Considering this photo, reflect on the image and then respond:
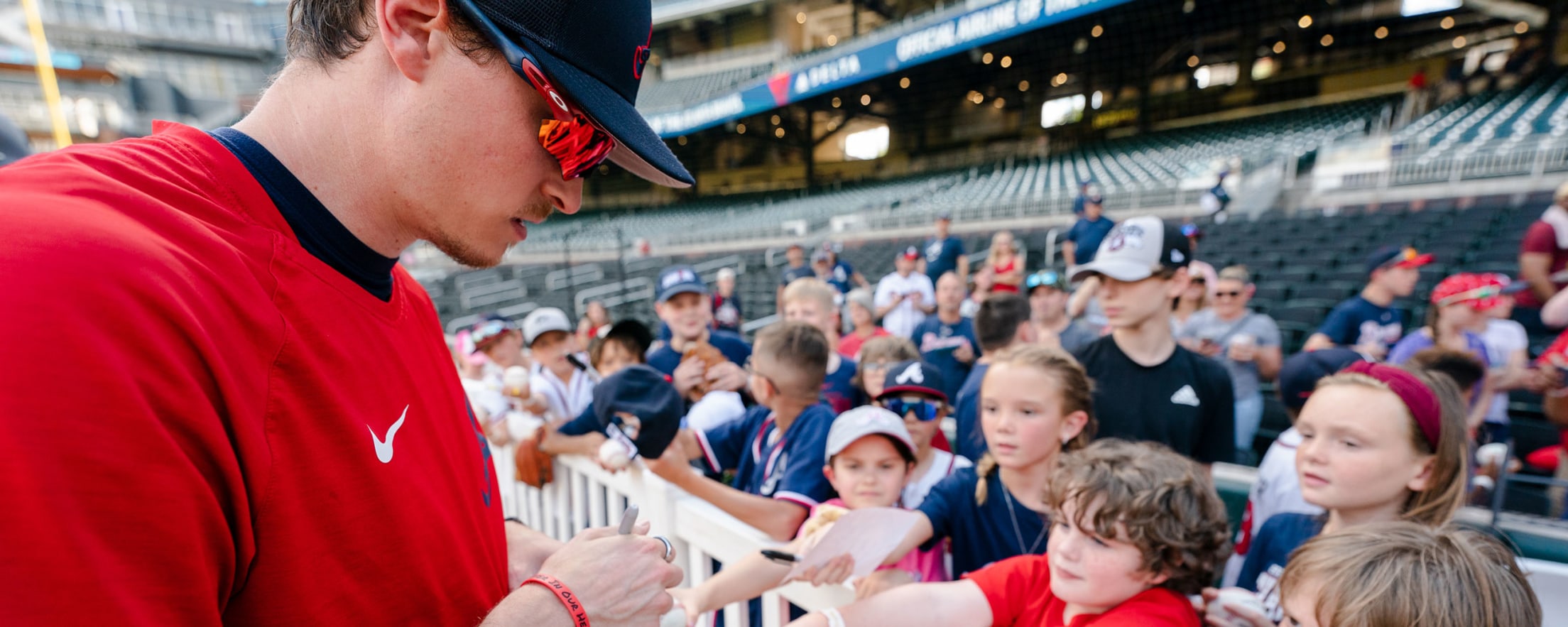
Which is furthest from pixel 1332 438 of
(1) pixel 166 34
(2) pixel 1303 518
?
(1) pixel 166 34

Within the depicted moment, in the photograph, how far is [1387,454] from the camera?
1.56 metres

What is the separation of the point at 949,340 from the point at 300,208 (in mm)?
4126

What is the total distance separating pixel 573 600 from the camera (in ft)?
2.78

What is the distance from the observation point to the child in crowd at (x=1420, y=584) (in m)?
1.09

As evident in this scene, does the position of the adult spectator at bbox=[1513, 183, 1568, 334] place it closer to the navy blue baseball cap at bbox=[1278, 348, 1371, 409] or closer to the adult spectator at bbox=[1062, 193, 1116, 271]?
the navy blue baseball cap at bbox=[1278, 348, 1371, 409]

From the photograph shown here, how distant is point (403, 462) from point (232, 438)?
215mm

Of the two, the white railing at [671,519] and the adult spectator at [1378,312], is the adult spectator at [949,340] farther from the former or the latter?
the white railing at [671,519]

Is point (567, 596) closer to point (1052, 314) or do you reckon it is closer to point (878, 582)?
point (878, 582)

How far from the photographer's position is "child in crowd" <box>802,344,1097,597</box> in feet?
5.94

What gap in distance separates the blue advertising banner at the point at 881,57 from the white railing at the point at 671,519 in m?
9.42

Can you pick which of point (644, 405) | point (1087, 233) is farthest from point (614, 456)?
point (1087, 233)

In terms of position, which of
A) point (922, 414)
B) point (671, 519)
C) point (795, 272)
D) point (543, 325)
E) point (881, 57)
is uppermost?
point (881, 57)

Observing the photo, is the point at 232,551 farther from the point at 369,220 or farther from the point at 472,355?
the point at 472,355

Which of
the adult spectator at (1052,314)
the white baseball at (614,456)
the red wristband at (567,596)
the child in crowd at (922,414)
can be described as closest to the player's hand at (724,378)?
the child in crowd at (922,414)
